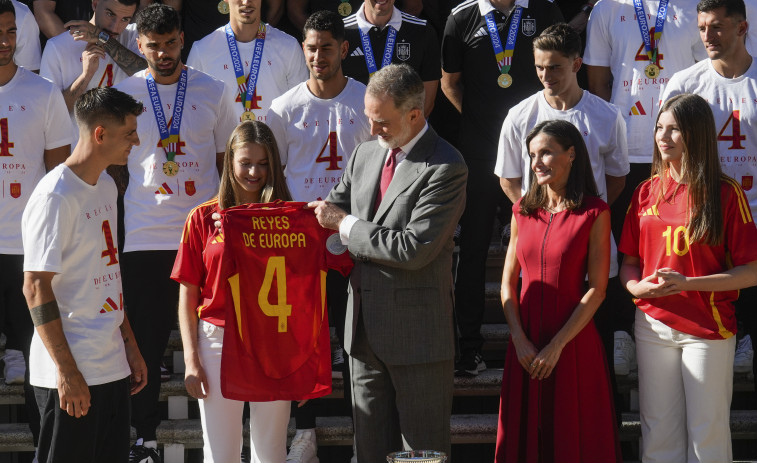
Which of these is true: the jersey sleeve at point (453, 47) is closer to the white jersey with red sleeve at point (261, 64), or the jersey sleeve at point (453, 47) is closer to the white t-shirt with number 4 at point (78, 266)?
the white jersey with red sleeve at point (261, 64)

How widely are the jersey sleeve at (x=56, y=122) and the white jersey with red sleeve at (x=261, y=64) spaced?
0.91 m

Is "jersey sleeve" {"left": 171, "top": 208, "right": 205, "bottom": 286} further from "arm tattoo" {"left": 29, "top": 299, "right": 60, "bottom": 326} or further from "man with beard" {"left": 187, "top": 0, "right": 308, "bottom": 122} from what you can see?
"man with beard" {"left": 187, "top": 0, "right": 308, "bottom": 122}

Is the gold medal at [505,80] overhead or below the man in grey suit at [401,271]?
overhead

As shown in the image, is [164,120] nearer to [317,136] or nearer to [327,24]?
[317,136]

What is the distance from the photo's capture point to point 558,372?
4.96 meters

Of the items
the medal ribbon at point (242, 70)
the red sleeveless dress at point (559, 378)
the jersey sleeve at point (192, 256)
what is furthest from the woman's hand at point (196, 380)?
the medal ribbon at point (242, 70)

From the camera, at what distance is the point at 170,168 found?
5910 millimetres

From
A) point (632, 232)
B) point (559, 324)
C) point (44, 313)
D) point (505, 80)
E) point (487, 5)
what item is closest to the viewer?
point (44, 313)

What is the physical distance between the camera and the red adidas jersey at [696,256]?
5.00 metres

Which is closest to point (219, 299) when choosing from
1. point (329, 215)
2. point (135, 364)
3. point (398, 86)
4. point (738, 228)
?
point (135, 364)

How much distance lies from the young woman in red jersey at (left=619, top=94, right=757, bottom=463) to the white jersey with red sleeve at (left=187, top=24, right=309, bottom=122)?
254 cm

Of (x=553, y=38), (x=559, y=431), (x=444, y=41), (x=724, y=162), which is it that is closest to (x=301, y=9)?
(x=444, y=41)

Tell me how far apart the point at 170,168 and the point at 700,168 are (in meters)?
2.90

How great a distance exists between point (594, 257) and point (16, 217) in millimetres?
3315
